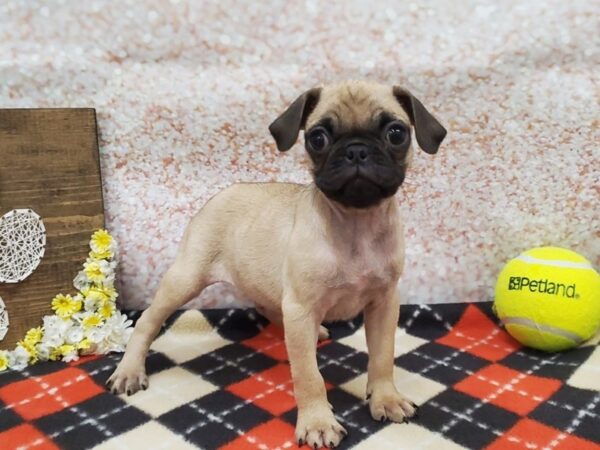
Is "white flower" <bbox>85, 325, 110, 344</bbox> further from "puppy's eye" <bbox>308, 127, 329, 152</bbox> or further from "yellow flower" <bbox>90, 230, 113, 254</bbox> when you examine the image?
"puppy's eye" <bbox>308, 127, 329, 152</bbox>

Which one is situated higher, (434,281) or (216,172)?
(216,172)

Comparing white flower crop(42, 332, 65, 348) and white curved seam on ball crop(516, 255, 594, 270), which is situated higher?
white curved seam on ball crop(516, 255, 594, 270)

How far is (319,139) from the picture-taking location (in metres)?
1.99

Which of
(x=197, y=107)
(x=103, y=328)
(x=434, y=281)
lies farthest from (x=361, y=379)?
(x=197, y=107)

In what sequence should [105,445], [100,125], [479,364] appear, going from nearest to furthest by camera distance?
1. [105,445]
2. [479,364]
3. [100,125]

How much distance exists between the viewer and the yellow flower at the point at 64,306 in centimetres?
277

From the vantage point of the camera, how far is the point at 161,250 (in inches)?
122

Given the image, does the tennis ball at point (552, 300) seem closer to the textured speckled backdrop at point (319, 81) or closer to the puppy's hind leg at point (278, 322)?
the textured speckled backdrop at point (319, 81)

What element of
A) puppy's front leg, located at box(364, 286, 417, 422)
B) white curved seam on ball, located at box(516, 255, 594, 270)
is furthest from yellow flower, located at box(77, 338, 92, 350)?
white curved seam on ball, located at box(516, 255, 594, 270)

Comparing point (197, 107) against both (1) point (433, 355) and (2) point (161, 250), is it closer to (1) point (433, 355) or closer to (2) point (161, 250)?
(2) point (161, 250)

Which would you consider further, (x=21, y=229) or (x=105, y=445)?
(x=21, y=229)

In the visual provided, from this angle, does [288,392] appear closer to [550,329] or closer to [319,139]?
[319,139]

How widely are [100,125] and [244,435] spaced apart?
1789 mm

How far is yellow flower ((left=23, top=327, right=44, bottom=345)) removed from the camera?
2.68 m
